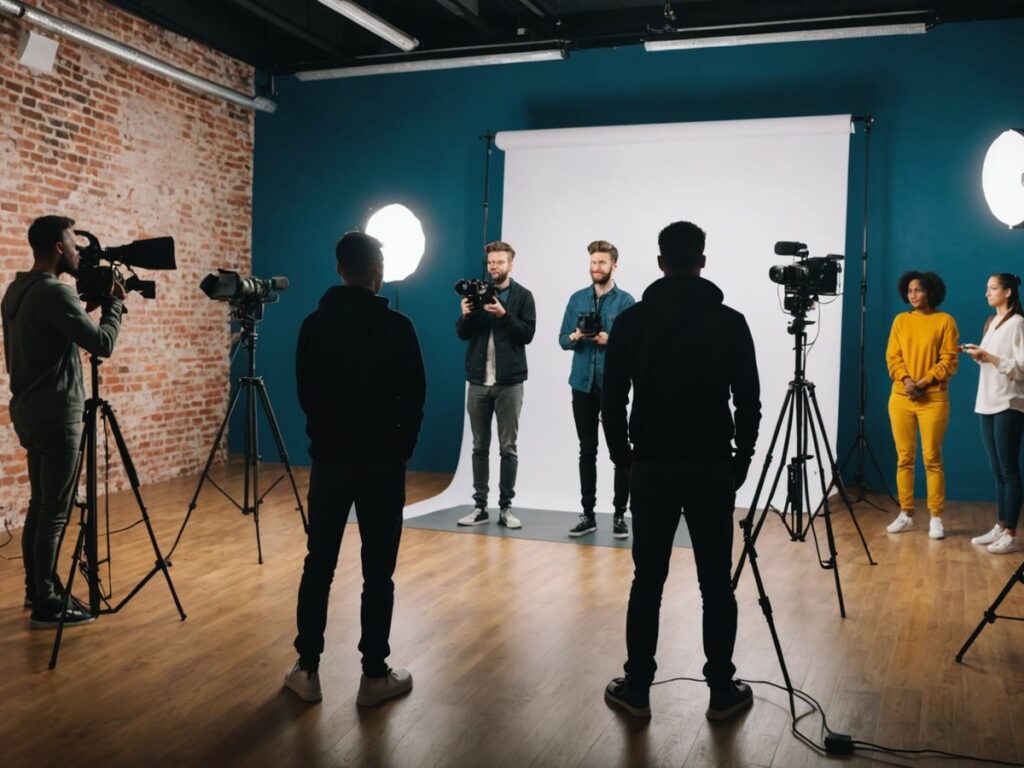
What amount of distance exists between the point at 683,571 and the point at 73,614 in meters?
2.65

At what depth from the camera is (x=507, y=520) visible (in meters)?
5.70

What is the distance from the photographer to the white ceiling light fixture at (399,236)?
7715 millimetres

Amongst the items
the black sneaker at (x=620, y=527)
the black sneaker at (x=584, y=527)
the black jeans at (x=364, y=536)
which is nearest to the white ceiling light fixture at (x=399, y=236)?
the black sneaker at (x=584, y=527)

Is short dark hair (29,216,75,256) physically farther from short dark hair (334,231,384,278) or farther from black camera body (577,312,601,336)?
black camera body (577,312,601,336)

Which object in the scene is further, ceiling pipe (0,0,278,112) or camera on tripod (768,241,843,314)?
ceiling pipe (0,0,278,112)

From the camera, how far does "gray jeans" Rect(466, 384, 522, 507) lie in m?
5.65

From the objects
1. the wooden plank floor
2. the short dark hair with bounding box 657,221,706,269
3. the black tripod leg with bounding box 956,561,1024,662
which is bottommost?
the wooden plank floor

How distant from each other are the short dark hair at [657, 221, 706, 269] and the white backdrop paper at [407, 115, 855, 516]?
12.2 ft

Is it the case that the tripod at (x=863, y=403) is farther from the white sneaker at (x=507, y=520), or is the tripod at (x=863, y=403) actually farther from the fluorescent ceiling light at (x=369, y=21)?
the fluorescent ceiling light at (x=369, y=21)

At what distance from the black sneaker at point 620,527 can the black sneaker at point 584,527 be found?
0.14 meters

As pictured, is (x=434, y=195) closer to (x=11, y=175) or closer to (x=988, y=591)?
(x=11, y=175)

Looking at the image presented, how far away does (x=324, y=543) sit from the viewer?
114 inches

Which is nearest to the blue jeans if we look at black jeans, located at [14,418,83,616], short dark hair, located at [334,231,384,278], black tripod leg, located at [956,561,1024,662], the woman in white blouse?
the woman in white blouse

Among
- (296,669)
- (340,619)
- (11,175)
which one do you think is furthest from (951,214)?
(11,175)
